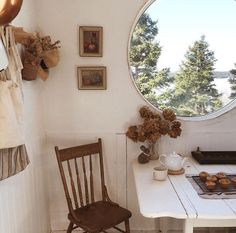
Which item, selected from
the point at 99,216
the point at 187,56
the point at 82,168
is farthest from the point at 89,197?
the point at 187,56

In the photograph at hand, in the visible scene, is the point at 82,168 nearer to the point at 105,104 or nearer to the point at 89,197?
the point at 89,197

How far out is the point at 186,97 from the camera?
7.50 feet

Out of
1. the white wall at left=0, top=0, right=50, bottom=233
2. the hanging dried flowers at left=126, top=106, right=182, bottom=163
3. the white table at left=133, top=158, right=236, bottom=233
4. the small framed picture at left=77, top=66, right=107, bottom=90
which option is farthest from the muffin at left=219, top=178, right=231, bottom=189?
the white wall at left=0, top=0, right=50, bottom=233

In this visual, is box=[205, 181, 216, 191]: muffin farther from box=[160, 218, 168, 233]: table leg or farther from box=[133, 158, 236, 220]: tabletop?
box=[160, 218, 168, 233]: table leg

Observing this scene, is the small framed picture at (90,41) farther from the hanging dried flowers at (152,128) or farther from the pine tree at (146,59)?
the hanging dried flowers at (152,128)

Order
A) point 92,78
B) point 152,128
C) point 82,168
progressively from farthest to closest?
point 82,168
point 92,78
point 152,128

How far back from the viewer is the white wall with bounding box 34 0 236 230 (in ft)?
6.70

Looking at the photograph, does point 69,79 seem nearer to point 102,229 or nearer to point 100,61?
point 100,61

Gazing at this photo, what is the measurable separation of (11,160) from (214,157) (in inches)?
58.3

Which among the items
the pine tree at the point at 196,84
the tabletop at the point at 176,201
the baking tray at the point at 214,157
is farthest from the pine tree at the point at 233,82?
the tabletop at the point at 176,201

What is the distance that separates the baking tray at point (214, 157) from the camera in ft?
6.64

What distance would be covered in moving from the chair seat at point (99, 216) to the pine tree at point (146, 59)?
2.92 feet

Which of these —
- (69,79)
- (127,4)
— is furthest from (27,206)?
(127,4)

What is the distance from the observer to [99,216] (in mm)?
1896
